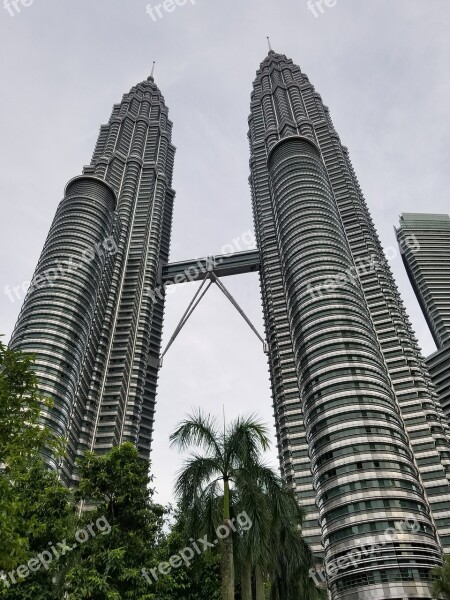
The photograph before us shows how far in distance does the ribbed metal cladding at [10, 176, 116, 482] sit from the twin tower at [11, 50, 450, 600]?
329 mm

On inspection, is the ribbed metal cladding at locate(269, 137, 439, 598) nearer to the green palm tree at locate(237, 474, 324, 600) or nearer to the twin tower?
the twin tower

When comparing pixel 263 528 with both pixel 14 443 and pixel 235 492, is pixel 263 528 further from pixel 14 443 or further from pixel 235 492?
pixel 14 443

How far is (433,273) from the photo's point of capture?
167125 millimetres

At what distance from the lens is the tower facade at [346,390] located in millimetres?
65688

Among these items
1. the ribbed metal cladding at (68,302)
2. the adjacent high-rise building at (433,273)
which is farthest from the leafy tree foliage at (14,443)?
the adjacent high-rise building at (433,273)

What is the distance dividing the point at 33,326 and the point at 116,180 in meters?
72.0

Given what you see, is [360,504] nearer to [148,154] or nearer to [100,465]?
[100,465]

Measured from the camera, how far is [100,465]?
22.1 m

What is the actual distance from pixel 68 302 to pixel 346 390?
180 feet

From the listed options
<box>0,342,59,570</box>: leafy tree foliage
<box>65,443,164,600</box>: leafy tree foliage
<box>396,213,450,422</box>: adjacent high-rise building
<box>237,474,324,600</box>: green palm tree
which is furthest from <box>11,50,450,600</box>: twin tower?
<box>0,342,59,570</box>: leafy tree foliage

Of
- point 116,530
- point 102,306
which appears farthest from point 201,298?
point 116,530

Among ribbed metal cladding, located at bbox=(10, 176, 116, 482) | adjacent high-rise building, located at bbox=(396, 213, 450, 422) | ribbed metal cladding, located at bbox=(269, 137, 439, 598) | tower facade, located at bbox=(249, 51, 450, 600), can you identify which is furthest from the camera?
adjacent high-rise building, located at bbox=(396, 213, 450, 422)

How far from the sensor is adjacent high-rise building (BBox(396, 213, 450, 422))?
138m

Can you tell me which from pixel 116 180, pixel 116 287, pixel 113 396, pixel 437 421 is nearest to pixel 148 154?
pixel 116 180
